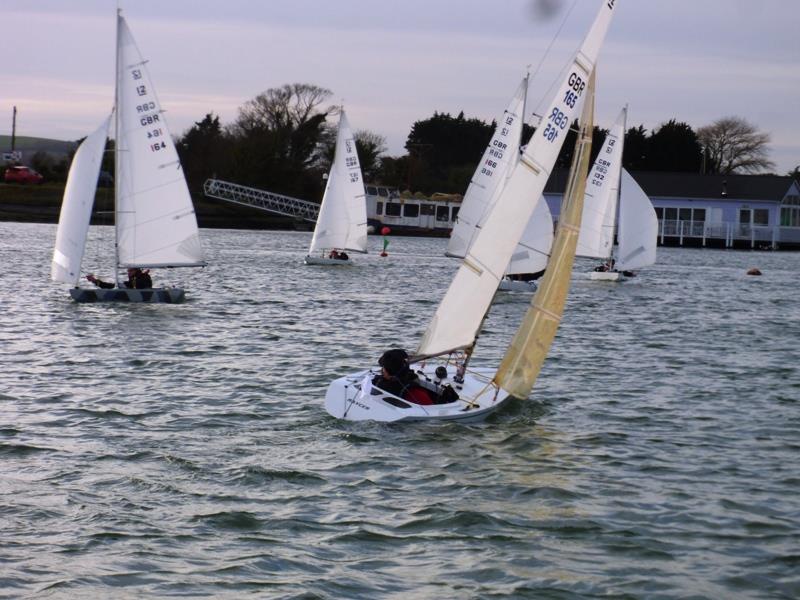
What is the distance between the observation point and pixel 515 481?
1267 centimetres

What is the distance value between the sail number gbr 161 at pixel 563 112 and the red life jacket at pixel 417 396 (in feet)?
11.6

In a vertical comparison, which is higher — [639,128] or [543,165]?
[639,128]

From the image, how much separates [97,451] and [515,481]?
470 cm

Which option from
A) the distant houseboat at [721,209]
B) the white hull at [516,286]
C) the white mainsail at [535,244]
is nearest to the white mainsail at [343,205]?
the white hull at [516,286]

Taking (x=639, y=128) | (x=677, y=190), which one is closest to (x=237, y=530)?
(x=677, y=190)

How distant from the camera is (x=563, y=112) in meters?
15.2

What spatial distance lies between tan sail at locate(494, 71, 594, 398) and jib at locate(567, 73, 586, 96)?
43cm

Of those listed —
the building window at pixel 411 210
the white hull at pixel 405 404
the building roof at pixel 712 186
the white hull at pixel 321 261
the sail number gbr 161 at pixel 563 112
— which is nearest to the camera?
the white hull at pixel 405 404

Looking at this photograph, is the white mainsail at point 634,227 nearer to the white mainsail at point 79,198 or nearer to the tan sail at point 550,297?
the white mainsail at point 79,198

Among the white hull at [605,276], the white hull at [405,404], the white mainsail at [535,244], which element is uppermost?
the white mainsail at [535,244]

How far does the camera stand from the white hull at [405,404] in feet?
47.1

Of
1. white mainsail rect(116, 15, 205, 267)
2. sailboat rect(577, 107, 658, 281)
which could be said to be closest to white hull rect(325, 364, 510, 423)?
white mainsail rect(116, 15, 205, 267)

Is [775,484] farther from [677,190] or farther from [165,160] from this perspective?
[677,190]

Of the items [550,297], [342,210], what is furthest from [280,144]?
[550,297]
